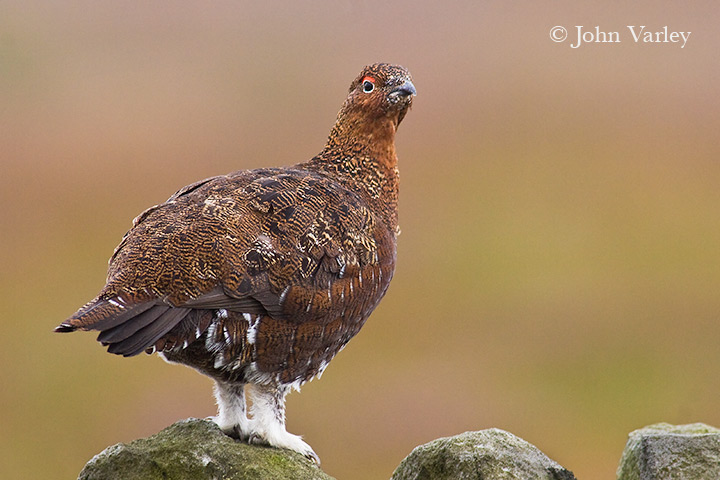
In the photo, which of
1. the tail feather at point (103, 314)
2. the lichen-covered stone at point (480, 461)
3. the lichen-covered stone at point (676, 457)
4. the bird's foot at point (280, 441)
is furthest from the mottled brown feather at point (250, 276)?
the lichen-covered stone at point (676, 457)

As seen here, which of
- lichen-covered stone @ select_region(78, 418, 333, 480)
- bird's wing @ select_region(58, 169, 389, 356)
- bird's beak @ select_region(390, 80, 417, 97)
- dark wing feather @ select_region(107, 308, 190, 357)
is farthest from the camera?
bird's beak @ select_region(390, 80, 417, 97)

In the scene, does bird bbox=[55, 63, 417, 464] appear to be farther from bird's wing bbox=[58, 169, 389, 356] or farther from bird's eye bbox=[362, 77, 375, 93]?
bird's eye bbox=[362, 77, 375, 93]

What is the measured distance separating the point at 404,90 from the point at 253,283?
164cm

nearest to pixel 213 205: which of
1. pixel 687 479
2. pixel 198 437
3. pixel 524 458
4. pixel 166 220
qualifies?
pixel 166 220

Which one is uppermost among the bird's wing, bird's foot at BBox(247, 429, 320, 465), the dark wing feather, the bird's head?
the bird's head

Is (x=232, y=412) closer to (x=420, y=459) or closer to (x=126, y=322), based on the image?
(x=420, y=459)

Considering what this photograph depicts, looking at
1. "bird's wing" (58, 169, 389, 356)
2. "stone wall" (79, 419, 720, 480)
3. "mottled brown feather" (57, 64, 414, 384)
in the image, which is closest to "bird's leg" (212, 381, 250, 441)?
"stone wall" (79, 419, 720, 480)

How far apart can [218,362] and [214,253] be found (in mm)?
508

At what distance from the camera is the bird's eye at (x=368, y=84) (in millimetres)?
5450

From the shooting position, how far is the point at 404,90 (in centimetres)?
537

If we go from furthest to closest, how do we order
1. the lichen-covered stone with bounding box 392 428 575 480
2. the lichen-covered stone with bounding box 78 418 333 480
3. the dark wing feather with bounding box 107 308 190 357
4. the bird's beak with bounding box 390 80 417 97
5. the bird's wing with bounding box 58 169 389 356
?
the bird's beak with bounding box 390 80 417 97, the lichen-covered stone with bounding box 392 428 575 480, the lichen-covered stone with bounding box 78 418 333 480, the bird's wing with bounding box 58 169 389 356, the dark wing feather with bounding box 107 308 190 357

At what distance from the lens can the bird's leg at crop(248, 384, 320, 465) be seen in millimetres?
4754

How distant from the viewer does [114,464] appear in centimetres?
440

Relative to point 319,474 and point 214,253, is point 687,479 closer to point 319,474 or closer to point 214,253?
point 319,474
